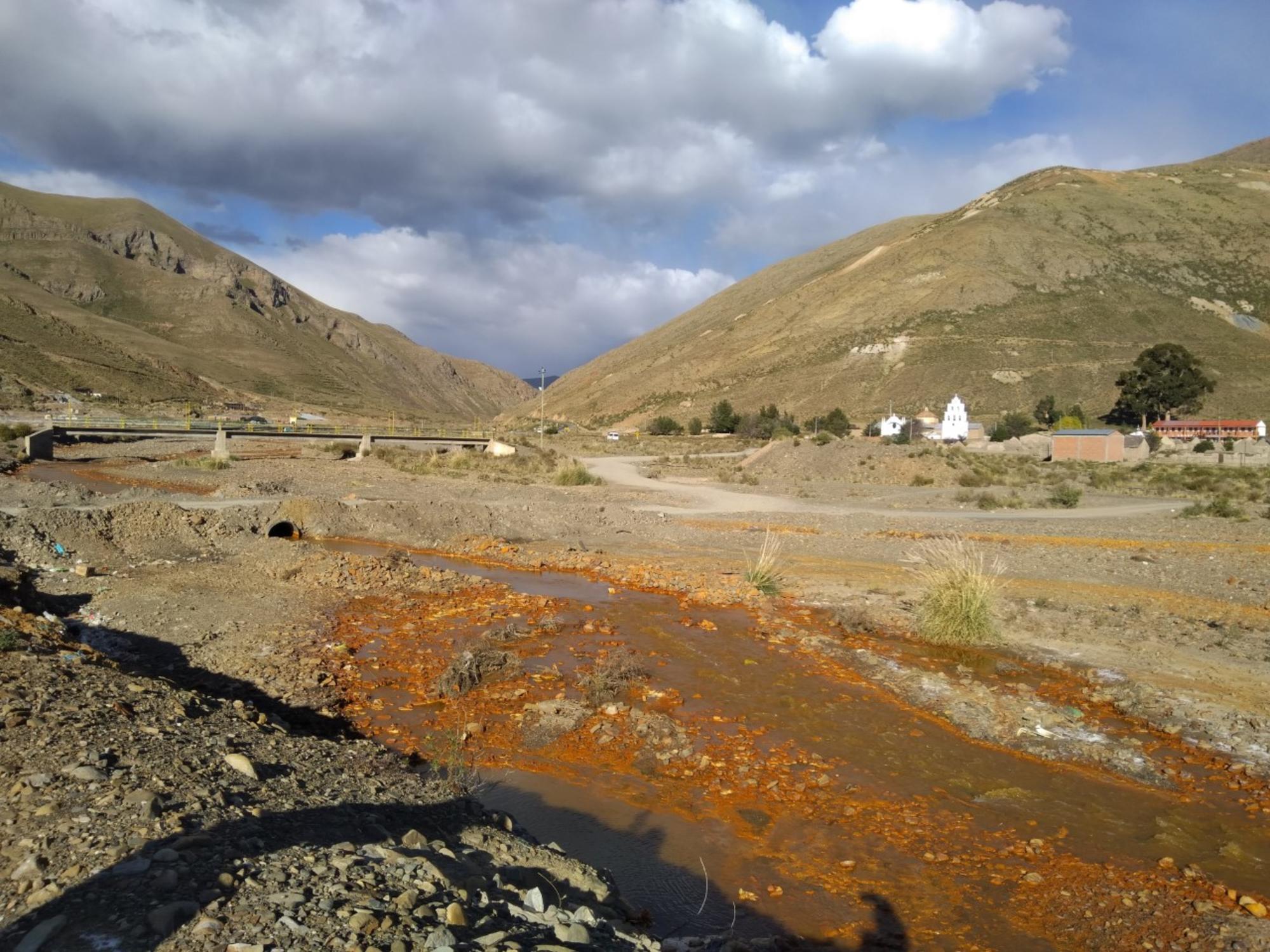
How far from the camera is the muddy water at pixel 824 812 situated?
18.4 ft

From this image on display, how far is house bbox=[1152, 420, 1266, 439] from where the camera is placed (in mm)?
62938

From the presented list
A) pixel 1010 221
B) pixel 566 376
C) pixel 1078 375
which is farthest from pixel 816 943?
pixel 566 376

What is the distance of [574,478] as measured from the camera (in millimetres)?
35375

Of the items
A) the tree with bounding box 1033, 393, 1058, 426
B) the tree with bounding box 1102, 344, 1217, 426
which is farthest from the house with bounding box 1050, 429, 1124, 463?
the tree with bounding box 1102, 344, 1217, 426

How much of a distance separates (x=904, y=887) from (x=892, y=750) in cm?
257

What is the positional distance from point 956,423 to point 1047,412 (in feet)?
39.6

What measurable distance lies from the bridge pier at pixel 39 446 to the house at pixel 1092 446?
59.1m

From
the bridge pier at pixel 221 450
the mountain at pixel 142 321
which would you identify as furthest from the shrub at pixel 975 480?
the mountain at pixel 142 321

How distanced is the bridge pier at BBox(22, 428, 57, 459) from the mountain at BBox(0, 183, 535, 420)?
3950cm

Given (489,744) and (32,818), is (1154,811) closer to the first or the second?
(489,744)

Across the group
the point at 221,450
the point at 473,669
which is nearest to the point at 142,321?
the point at 221,450

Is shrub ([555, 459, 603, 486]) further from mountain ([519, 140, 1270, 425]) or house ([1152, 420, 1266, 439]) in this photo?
mountain ([519, 140, 1270, 425])

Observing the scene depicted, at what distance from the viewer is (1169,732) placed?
882cm

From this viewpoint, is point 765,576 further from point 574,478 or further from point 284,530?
point 574,478
